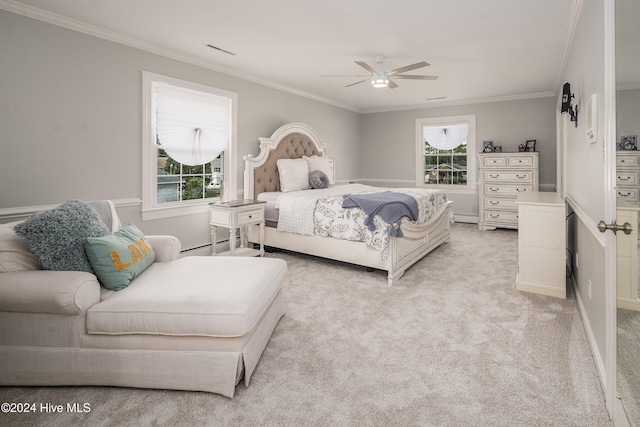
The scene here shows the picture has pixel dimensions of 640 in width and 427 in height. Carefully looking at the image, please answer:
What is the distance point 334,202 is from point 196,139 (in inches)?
74.7

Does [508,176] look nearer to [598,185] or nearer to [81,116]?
[598,185]

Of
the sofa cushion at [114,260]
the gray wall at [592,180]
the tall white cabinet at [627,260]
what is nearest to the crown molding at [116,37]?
the sofa cushion at [114,260]

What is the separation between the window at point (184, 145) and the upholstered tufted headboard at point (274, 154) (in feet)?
0.80

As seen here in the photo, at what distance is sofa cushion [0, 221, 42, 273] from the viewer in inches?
72.2

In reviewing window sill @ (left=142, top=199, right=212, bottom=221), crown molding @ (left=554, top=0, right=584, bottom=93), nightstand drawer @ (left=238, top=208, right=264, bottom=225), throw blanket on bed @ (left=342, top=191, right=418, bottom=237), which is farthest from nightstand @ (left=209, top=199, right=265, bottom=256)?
crown molding @ (left=554, top=0, right=584, bottom=93)

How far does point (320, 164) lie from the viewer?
5703 millimetres

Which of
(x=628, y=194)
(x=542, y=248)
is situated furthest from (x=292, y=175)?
(x=628, y=194)

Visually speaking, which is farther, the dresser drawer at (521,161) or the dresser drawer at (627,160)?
the dresser drawer at (521,161)

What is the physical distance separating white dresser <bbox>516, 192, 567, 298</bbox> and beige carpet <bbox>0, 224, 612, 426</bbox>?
132 mm

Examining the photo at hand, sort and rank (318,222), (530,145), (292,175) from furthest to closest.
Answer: (530,145) → (292,175) → (318,222)

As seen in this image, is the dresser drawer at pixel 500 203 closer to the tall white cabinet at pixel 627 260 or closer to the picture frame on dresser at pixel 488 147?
the picture frame on dresser at pixel 488 147

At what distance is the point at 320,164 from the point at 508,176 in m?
3.36

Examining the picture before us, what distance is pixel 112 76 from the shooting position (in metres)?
3.46

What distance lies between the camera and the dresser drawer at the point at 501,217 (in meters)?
6.15
